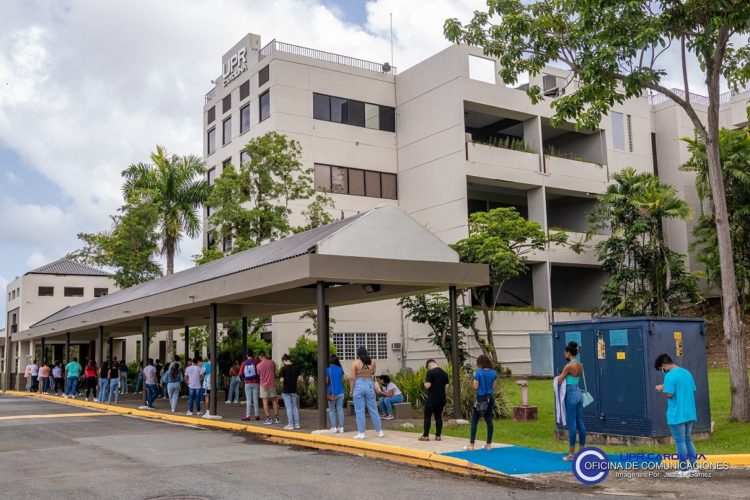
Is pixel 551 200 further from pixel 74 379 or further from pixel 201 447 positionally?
pixel 201 447

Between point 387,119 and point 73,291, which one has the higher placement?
point 387,119

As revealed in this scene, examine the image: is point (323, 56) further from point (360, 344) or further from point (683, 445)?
point (683, 445)

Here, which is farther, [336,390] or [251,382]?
[251,382]

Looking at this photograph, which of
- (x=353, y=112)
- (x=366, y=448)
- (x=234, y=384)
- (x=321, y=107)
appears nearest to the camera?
(x=366, y=448)

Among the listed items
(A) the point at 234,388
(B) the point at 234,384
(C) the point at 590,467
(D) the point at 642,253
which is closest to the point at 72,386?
(A) the point at 234,388

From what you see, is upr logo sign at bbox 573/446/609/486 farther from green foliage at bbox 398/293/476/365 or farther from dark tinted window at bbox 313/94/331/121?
dark tinted window at bbox 313/94/331/121

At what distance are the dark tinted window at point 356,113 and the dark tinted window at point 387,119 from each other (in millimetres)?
1135

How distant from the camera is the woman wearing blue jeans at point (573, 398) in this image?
11383mm

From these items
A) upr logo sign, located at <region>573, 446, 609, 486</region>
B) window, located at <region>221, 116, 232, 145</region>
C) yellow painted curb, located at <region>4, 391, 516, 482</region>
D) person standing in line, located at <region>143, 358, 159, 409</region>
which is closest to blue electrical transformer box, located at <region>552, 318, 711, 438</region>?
upr logo sign, located at <region>573, 446, 609, 486</region>

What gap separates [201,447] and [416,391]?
6.89 metres

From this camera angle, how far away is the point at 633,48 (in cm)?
1560

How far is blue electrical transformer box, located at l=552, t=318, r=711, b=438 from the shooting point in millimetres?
12156

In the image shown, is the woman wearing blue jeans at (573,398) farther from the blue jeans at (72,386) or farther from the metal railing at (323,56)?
the metal railing at (323,56)

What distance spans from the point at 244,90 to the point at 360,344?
14579 millimetres
